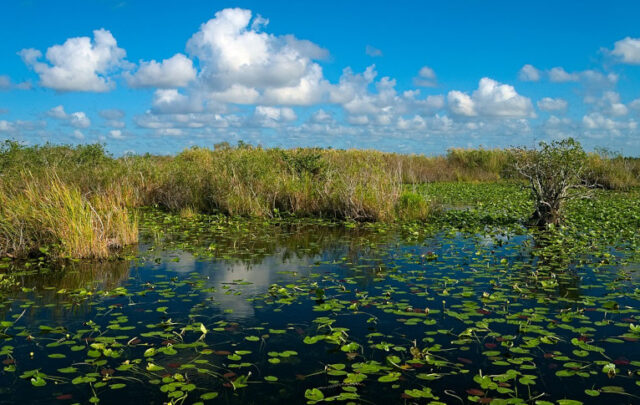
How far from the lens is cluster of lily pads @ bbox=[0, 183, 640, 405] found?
3.80 m

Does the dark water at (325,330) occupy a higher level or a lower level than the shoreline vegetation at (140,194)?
lower

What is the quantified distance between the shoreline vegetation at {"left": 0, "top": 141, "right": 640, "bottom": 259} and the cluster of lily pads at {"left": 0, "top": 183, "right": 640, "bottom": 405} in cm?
68

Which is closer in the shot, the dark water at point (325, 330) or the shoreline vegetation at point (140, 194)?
the dark water at point (325, 330)

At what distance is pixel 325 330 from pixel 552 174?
9.01 metres

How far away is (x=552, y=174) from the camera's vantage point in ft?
38.3

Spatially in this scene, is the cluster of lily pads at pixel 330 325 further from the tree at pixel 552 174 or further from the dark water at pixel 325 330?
the tree at pixel 552 174

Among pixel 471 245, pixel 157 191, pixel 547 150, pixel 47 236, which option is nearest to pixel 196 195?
pixel 157 191

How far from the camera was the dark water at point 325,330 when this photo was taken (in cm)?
379

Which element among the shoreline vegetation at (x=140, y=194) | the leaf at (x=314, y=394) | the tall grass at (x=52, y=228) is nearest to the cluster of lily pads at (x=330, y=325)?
the leaf at (x=314, y=394)

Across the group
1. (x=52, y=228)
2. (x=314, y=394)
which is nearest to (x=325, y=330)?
(x=314, y=394)

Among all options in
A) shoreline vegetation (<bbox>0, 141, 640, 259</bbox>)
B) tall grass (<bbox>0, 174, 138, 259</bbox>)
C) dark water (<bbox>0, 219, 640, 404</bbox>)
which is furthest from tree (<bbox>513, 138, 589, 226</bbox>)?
tall grass (<bbox>0, 174, 138, 259</bbox>)

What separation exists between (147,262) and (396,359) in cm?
549

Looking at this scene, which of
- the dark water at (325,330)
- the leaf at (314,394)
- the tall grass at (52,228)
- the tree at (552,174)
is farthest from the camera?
the tree at (552,174)

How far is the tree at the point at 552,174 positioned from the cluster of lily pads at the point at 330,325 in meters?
2.09
